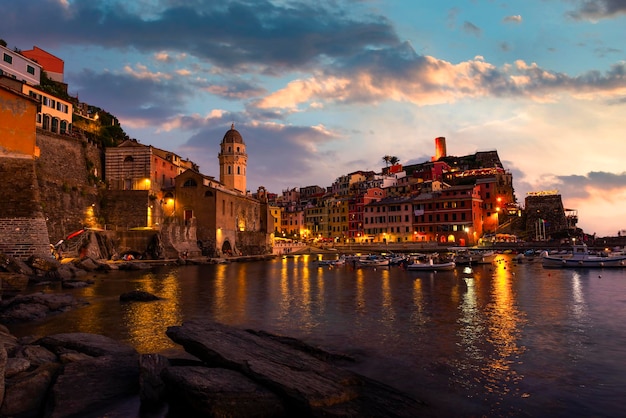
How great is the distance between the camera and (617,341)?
1438cm

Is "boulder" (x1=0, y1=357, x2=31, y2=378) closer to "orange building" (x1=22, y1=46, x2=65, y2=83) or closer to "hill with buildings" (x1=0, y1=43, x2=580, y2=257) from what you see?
"hill with buildings" (x1=0, y1=43, x2=580, y2=257)

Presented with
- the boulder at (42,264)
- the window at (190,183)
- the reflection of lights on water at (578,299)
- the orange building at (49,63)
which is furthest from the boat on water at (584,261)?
the orange building at (49,63)

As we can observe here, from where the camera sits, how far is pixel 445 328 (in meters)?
16.5

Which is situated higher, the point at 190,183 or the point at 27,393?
the point at 190,183

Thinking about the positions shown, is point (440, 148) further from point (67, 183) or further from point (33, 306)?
point (33, 306)

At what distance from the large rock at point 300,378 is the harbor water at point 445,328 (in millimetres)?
1139

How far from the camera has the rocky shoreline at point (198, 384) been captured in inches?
305

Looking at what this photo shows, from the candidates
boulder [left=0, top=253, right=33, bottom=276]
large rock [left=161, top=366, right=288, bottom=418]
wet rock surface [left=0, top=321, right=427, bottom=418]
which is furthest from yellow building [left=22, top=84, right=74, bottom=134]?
large rock [left=161, top=366, right=288, bottom=418]

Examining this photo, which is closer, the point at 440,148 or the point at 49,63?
the point at 49,63

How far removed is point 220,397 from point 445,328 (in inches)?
446

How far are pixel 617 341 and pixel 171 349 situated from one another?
14862mm

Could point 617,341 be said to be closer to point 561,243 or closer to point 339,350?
point 339,350

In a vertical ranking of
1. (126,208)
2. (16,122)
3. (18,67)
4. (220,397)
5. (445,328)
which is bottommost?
(445,328)

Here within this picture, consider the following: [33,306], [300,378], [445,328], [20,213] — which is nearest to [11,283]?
[33,306]
